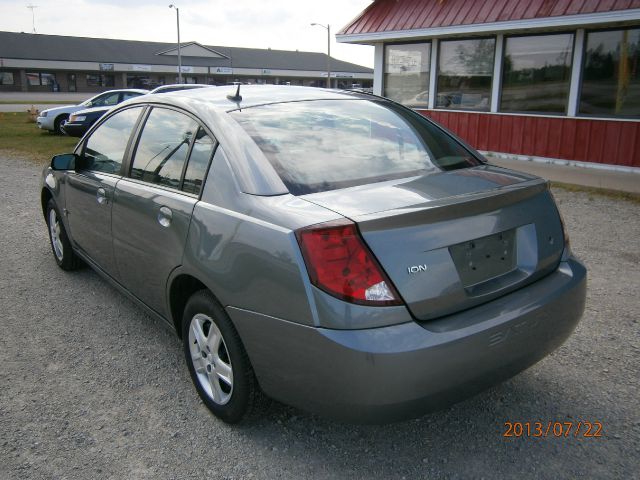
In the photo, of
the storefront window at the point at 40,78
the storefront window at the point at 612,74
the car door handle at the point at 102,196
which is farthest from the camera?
the storefront window at the point at 40,78

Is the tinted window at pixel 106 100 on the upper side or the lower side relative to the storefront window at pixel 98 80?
lower

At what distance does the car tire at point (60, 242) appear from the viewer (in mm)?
4919

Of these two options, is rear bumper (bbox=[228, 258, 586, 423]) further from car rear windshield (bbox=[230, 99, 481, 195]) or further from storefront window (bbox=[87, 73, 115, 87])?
storefront window (bbox=[87, 73, 115, 87])

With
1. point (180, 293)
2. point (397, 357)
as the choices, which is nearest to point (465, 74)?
point (180, 293)

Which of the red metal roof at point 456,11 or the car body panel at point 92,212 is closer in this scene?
the car body panel at point 92,212

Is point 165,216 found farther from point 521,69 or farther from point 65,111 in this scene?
point 65,111

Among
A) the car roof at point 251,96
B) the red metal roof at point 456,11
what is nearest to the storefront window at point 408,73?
the red metal roof at point 456,11

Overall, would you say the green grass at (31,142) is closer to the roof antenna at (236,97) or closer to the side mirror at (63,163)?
the side mirror at (63,163)

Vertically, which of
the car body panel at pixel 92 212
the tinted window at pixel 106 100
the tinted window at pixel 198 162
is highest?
the tinted window at pixel 106 100

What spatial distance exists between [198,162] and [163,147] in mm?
499

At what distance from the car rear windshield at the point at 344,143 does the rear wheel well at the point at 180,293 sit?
760mm

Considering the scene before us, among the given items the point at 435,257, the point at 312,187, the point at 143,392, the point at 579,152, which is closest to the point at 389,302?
the point at 435,257

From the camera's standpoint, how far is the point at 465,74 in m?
12.6
